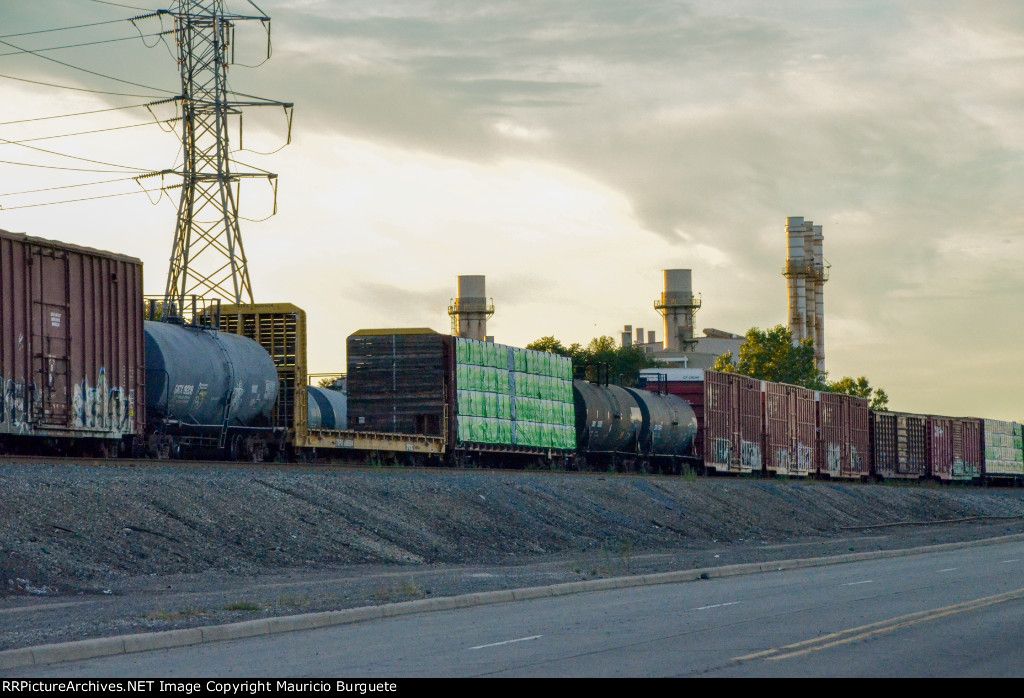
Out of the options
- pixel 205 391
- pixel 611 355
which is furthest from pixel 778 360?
pixel 205 391

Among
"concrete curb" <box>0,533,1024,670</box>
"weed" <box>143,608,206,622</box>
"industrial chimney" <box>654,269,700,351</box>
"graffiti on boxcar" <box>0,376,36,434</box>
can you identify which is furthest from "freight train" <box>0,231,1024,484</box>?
"industrial chimney" <box>654,269,700,351</box>

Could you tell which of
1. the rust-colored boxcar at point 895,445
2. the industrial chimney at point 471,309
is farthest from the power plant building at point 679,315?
the rust-colored boxcar at point 895,445

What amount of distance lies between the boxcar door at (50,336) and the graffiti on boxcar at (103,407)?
33 cm

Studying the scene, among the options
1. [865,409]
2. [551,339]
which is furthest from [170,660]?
[551,339]

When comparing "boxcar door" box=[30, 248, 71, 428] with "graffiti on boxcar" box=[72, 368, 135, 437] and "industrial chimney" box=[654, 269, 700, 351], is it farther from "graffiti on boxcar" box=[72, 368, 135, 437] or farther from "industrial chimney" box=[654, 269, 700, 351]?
"industrial chimney" box=[654, 269, 700, 351]

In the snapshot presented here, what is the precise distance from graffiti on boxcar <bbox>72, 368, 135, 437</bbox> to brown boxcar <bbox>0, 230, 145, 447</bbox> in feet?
0.06

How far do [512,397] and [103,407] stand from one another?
16.6m

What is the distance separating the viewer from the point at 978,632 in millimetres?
12953

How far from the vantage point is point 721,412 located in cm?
5091

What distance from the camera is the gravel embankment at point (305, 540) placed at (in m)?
16.8

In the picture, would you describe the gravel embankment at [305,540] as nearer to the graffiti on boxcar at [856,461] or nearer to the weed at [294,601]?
the weed at [294,601]

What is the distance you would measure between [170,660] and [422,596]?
6.12m

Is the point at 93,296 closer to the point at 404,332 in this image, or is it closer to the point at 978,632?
the point at 404,332

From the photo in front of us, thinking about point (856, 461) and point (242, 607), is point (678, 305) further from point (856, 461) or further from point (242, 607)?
point (242, 607)
